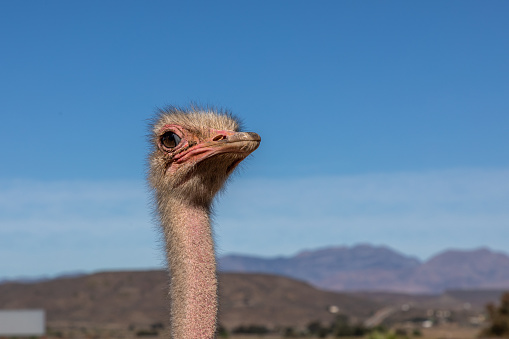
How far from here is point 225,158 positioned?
4.08 meters

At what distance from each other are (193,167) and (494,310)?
43419 millimetres

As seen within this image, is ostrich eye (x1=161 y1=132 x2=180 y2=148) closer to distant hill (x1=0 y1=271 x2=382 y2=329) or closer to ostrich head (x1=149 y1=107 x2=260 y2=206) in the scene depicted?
ostrich head (x1=149 y1=107 x2=260 y2=206)

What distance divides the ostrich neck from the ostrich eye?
326 millimetres

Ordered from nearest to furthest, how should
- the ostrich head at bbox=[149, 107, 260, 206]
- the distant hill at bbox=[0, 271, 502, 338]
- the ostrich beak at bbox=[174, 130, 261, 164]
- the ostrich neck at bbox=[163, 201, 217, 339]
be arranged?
the ostrich neck at bbox=[163, 201, 217, 339], the ostrich beak at bbox=[174, 130, 261, 164], the ostrich head at bbox=[149, 107, 260, 206], the distant hill at bbox=[0, 271, 502, 338]

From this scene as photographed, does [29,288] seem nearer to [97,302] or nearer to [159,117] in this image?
[97,302]

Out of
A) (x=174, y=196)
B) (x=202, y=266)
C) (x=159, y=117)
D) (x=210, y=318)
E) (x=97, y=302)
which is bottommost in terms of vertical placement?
(x=210, y=318)

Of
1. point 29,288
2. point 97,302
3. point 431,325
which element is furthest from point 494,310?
point 29,288

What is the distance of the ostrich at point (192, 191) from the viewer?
3.68 m

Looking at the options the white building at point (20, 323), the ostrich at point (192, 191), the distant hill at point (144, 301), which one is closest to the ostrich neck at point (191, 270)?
the ostrich at point (192, 191)

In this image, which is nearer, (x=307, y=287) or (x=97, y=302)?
(x=97, y=302)

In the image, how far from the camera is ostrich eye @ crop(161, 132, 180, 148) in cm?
420

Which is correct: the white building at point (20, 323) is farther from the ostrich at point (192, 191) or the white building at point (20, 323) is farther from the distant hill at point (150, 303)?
the ostrich at point (192, 191)

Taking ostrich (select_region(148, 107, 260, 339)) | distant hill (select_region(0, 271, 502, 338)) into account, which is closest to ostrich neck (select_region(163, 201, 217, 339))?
ostrich (select_region(148, 107, 260, 339))

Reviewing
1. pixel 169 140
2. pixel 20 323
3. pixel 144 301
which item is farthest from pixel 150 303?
pixel 169 140
